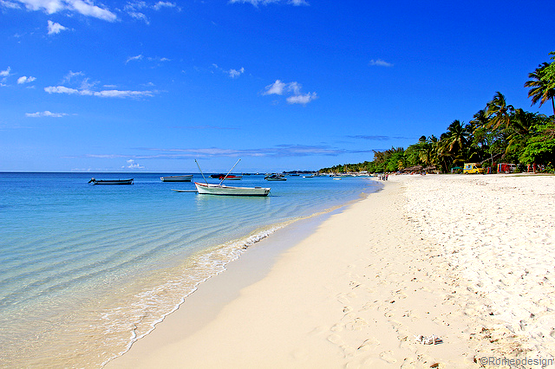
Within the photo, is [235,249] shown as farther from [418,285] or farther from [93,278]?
[418,285]

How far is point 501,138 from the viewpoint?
5297 centimetres

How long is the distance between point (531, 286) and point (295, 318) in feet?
11.0

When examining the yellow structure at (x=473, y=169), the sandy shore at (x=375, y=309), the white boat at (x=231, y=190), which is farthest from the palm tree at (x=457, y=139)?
the sandy shore at (x=375, y=309)

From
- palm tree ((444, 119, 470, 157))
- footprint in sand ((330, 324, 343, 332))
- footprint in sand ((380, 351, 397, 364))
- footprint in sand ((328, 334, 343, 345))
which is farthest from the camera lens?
palm tree ((444, 119, 470, 157))

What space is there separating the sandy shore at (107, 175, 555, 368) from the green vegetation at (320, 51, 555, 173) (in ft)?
74.5

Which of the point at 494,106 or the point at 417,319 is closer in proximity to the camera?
the point at 417,319

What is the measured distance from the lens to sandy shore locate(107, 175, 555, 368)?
10.7ft

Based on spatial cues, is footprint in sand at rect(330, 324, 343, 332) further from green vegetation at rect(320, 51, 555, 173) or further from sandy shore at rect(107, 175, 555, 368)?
green vegetation at rect(320, 51, 555, 173)

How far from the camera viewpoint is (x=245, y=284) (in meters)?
5.98

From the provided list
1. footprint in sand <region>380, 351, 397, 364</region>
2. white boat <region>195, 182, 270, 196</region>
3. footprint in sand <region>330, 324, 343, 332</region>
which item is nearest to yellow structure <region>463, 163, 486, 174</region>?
white boat <region>195, 182, 270, 196</region>

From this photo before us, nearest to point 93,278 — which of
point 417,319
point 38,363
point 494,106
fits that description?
point 38,363

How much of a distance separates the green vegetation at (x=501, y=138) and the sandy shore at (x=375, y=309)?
2272 centimetres

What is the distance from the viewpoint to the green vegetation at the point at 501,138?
2800 cm

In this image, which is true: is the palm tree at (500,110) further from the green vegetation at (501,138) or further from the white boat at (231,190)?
the white boat at (231,190)
